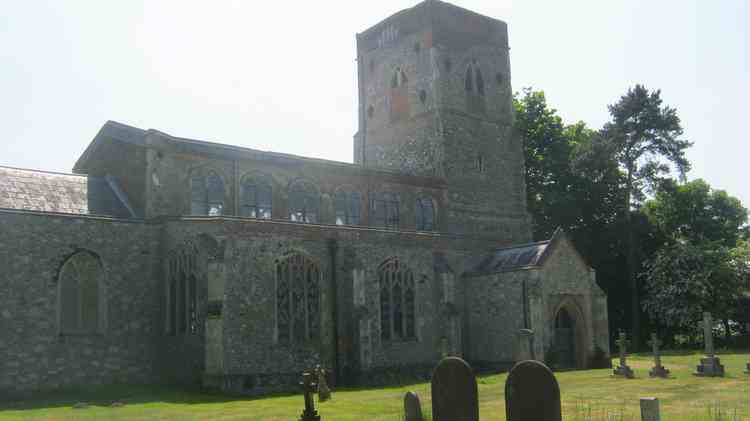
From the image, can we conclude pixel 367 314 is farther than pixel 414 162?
No

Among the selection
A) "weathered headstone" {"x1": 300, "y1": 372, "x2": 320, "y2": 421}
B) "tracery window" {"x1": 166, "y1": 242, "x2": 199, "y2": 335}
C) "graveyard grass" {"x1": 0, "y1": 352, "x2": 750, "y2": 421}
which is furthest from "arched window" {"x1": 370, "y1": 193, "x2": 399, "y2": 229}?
"weathered headstone" {"x1": 300, "y1": 372, "x2": 320, "y2": 421}

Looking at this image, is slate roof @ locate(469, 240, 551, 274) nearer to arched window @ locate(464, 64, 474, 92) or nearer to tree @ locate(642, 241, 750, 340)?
arched window @ locate(464, 64, 474, 92)

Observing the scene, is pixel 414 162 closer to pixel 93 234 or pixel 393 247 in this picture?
pixel 393 247

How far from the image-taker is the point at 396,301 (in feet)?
99.7

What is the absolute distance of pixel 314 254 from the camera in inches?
1101

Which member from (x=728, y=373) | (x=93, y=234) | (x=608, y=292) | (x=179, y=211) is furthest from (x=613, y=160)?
(x=93, y=234)

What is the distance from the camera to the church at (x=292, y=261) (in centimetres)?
2434

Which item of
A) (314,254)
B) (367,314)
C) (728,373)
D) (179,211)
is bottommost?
(728,373)

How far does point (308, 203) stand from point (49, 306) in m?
12.1

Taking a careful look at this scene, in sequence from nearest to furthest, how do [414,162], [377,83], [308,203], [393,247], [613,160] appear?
[393,247] < [308,203] < [414,162] < [377,83] < [613,160]

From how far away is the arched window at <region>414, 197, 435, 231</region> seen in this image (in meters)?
37.6

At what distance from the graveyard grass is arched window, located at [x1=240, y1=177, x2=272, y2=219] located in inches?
337

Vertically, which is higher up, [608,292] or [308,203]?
[308,203]

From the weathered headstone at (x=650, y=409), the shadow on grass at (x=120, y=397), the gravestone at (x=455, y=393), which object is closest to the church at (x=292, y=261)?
the shadow on grass at (x=120, y=397)
